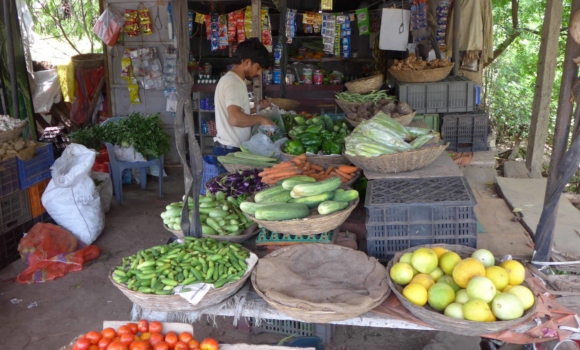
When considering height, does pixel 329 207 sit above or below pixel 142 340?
above

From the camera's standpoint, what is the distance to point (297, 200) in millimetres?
2922

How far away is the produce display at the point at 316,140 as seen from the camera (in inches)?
161

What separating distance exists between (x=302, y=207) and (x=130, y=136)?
191 inches

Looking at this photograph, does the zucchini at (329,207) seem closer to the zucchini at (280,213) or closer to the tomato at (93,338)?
the zucchini at (280,213)

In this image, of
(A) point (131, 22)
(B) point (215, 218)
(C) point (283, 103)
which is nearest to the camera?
(B) point (215, 218)

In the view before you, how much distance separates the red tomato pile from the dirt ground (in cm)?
162

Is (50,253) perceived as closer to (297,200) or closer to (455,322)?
(297,200)

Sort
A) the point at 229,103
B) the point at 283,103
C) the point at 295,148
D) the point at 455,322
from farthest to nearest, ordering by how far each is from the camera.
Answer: the point at 283,103, the point at 229,103, the point at 295,148, the point at 455,322

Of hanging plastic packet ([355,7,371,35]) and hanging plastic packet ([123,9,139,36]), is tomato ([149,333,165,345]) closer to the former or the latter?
hanging plastic packet ([355,7,371,35])

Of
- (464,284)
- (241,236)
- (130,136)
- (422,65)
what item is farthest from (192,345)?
(130,136)

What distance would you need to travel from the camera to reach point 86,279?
491cm

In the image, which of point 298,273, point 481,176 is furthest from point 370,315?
point 481,176

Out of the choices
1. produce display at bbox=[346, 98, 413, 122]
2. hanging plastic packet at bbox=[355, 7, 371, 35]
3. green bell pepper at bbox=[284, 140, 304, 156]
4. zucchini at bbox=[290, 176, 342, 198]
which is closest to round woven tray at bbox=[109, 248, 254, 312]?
zucchini at bbox=[290, 176, 342, 198]

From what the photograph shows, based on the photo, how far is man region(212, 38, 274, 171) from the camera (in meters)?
4.61
